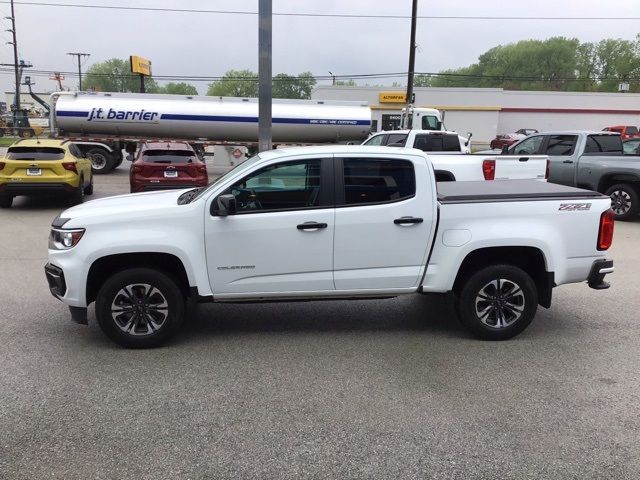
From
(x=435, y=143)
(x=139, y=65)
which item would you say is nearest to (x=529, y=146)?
(x=435, y=143)

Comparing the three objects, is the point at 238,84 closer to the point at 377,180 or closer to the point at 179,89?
the point at 179,89

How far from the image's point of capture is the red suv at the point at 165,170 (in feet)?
40.4

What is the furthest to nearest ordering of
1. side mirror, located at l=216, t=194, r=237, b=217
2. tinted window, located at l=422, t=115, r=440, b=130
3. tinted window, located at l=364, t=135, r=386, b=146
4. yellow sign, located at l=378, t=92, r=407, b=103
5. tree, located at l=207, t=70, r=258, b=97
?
1. tree, located at l=207, t=70, r=258, b=97
2. yellow sign, located at l=378, t=92, r=407, b=103
3. tinted window, located at l=422, t=115, r=440, b=130
4. tinted window, located at l=364, t=135, r=386, b=146
5. side mirror, located at l=216, t=194, r=237, b=217

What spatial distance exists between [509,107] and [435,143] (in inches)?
1708

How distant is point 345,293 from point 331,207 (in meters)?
0.81

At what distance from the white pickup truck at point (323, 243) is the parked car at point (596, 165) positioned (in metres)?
7.70

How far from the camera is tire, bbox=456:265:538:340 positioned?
16.5 ft

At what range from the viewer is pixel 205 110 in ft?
69.7

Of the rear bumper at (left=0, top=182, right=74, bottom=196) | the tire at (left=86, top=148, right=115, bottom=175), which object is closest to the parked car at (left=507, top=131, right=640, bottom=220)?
the rear bumper at (left=0, top=182, right=74, bottom=196)

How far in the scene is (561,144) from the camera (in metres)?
12.8

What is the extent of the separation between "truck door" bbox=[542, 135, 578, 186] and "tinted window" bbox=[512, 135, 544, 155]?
0.62ft

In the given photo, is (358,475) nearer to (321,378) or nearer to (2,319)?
(321,378)

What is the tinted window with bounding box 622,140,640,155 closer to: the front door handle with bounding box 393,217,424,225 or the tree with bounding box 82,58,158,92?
the front door handle with bounding box 393,217,424,225

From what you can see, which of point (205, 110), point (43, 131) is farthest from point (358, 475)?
point (43, 131)
